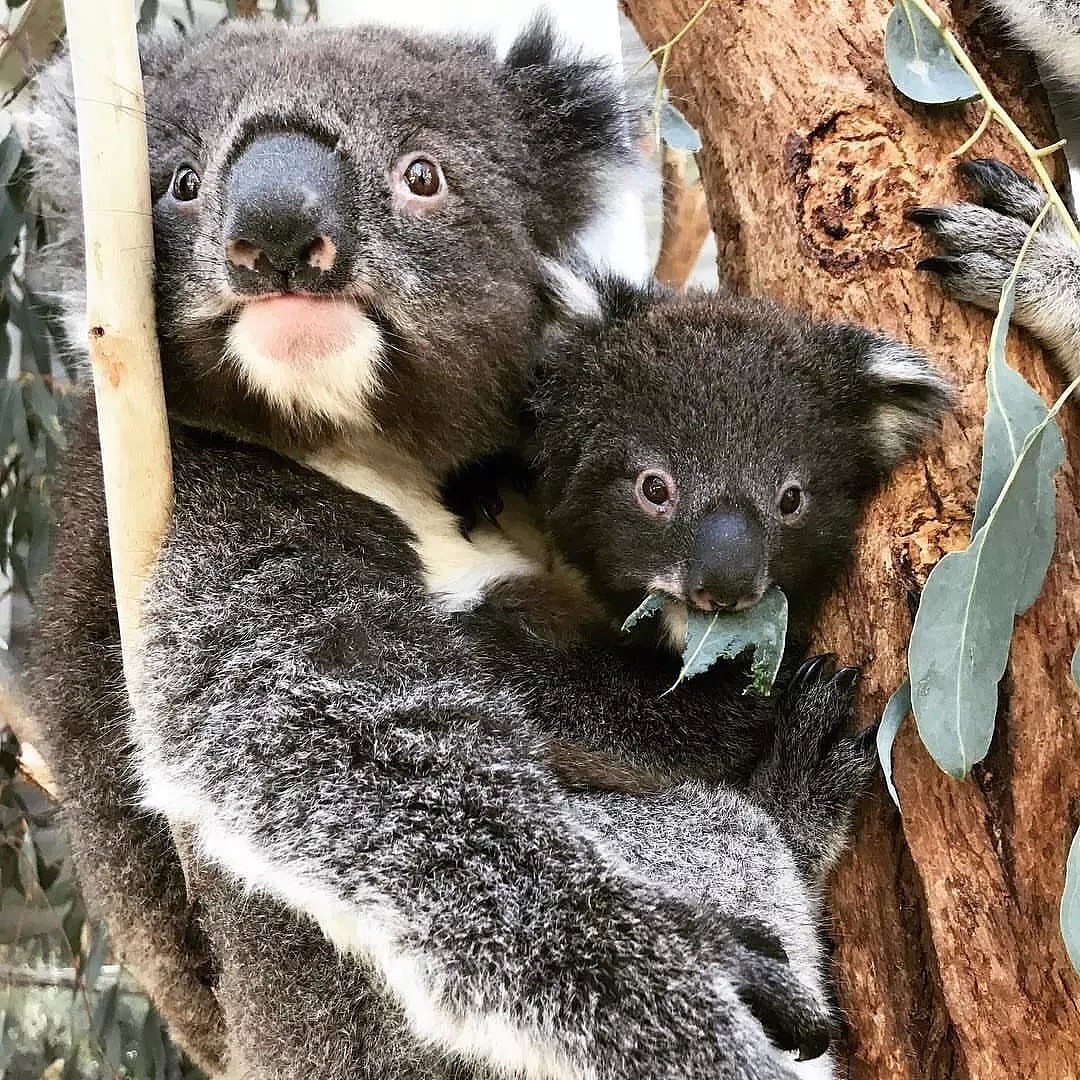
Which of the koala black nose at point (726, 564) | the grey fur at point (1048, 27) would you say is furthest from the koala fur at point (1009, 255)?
the koala black nose at point (726, 564)

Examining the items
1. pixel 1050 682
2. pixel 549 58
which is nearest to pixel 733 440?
pixel 1050 682

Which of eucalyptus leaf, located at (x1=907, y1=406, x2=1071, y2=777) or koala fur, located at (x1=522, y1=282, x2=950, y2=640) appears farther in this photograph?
koala fur, located at (x1=522, y1=282, x2=950, y2=640)

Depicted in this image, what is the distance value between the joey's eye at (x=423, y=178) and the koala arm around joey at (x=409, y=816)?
1.80 ft

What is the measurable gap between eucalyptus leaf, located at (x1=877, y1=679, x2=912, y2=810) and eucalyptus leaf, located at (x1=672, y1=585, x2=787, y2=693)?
0.17m

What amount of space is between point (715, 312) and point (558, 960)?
3.58 ft

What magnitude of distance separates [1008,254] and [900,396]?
0.28m

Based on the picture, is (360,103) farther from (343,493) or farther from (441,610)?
(441,610)

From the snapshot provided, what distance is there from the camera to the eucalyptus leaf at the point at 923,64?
6.17ft

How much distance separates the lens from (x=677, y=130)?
2371 mm

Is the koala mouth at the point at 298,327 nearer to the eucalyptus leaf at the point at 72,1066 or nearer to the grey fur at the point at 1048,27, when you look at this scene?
the grey fur at the point at 1048,27

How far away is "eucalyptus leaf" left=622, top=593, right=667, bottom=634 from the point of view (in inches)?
71.4

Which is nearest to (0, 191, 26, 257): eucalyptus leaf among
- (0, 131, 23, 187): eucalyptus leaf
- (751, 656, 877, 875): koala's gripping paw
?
(0, 131, 23, 187): eucalyptus leaf

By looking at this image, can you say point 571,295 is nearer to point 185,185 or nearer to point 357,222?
point 357,222

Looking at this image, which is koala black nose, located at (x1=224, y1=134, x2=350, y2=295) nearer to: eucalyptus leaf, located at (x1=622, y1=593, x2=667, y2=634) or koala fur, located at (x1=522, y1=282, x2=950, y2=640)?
koala fur, located at (x1=522, y1=282, x2=950, y2=640)
